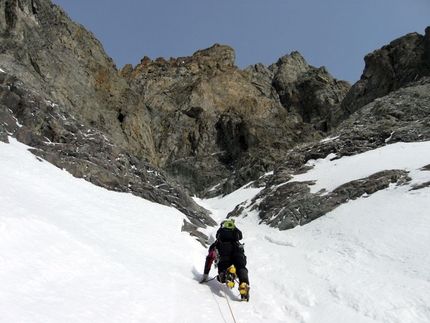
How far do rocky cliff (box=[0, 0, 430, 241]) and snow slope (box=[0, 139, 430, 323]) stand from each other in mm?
3609

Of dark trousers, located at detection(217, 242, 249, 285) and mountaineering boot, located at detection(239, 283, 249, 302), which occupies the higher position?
dark trousers, located at detection(217, 242, 249, 285)

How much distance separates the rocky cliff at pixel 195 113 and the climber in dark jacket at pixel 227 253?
736 cm

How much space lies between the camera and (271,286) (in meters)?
9.65

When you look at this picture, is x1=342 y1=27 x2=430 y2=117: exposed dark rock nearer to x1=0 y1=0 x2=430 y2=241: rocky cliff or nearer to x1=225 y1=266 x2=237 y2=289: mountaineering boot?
x1=0 y1=0 x2=430 y2=241: rocky cliff

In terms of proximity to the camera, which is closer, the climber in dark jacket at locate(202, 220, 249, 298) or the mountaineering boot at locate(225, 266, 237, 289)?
the mountaineering boot at locate(225, 266, 237, 289)

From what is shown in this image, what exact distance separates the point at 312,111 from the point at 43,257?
105504mm

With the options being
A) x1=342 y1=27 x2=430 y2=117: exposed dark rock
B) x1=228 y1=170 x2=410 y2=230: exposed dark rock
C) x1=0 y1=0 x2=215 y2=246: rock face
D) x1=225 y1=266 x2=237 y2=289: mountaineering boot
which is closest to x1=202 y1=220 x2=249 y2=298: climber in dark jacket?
x1=225 y1=266 x2=237 y2=289: mountaineering boot

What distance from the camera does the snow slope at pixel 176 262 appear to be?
6.06 meters

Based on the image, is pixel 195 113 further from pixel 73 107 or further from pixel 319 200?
pixel 319 200

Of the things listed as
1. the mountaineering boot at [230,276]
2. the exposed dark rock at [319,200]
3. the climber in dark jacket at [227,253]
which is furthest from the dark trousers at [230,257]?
the exposed dark rock at [319,200]

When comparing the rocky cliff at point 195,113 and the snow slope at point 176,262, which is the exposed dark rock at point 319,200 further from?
the snow slope at point 176,262

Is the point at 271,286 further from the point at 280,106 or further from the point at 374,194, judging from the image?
the point at 280,106

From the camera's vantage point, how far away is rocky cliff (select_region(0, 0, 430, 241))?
24.0m

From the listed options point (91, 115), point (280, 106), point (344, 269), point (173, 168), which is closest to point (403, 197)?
point (344, 269)
